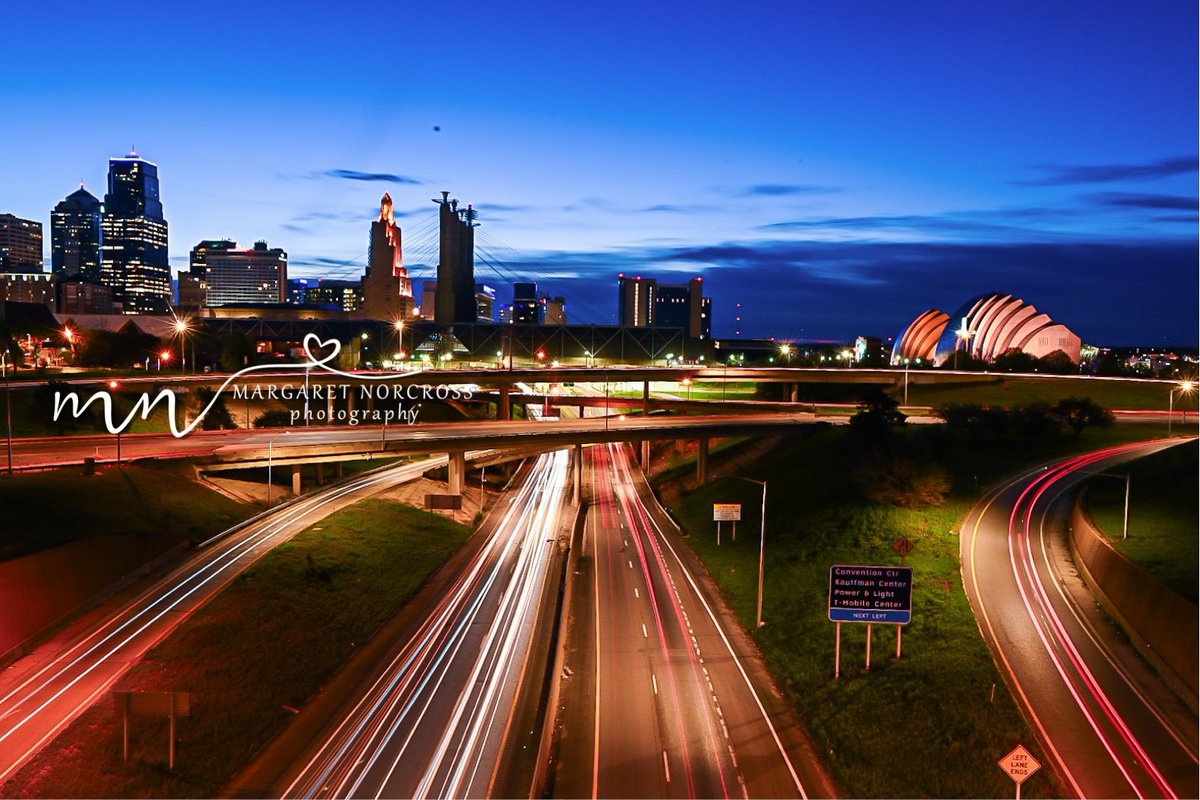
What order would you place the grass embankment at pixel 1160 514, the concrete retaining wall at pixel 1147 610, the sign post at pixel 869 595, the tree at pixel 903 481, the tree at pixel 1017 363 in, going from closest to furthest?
the concrete retaining wall at pixel 1147 610 → the sign post at pixel 869 595 → the grass embankment at pixel 1160 514 → the tree at pixel 903 481 → the tree at pixel 1017 363

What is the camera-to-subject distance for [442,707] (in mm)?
28297

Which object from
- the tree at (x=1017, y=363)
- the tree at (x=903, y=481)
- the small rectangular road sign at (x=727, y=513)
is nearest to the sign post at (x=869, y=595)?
the small rectangular road sign at (x=727, y=513)

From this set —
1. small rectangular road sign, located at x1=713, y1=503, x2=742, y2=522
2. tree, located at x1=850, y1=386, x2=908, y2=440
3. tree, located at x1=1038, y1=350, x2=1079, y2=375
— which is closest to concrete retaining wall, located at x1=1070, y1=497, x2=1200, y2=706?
small rectangular road sign, located at x1=713, y1=503, x2=742, y2=522

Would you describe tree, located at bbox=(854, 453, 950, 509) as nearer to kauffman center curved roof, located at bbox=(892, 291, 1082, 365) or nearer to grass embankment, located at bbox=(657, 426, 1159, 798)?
grass embankment, located at bbox=(657, 426, 1159, 798)

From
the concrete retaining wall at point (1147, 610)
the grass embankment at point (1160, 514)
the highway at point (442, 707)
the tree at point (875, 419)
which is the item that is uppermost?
the tree at point (875, 419)

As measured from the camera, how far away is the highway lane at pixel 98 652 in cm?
2531

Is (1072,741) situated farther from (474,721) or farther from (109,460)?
(109,460)

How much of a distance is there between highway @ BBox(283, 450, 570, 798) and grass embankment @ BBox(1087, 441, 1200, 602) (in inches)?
991

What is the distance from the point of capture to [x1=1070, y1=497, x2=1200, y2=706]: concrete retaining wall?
92.8ft

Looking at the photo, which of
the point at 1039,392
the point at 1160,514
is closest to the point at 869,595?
the point at 1160,514

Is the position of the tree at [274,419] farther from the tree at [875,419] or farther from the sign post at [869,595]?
the sign post at [869,595]

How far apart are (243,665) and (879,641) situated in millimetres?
24550

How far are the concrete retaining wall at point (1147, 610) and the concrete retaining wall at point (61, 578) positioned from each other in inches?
1602

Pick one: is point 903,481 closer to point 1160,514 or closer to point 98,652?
point 1160,514
